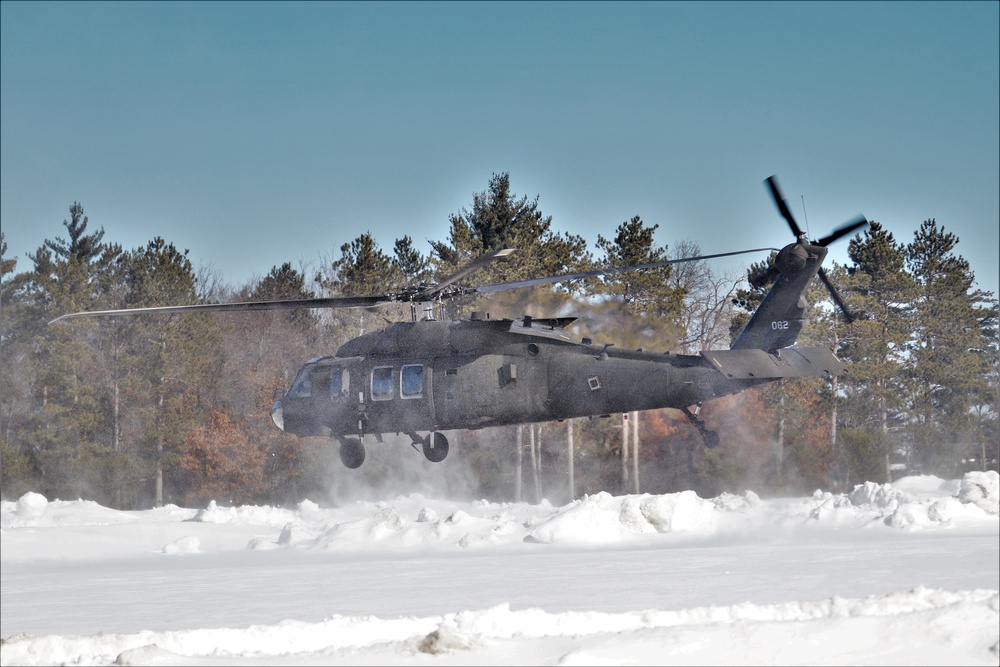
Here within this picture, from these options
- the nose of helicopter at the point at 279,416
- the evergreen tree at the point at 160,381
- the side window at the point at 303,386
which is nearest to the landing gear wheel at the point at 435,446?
the side window at the point at 303,386

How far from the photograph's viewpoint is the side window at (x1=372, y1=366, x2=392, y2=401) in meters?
19.3

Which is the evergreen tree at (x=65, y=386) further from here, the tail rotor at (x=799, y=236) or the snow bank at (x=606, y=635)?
the tail rotor at (x=799, y=236)

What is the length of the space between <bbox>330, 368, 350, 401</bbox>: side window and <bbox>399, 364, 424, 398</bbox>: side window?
1146mm

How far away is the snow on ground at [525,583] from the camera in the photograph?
1149 cm

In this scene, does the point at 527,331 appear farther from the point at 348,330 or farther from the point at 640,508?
the point at 348,330

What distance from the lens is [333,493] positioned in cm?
3350

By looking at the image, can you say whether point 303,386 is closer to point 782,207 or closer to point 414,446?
point 414,446

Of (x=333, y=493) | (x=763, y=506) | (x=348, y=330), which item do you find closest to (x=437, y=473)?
(x=333, y=493)

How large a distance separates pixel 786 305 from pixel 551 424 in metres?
20.6

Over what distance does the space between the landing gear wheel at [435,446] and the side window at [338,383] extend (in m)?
1.76

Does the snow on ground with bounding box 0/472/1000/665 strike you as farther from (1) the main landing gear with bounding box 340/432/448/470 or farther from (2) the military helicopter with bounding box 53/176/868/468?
(2) the military helicopter with bounding box 53/176/868/468

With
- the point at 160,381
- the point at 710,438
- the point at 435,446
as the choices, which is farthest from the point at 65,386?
the point at 710,438

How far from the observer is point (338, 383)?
19.9 m

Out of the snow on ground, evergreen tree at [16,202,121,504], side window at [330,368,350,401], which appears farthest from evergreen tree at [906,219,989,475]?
evergreen tree at [16,202,121,504]
